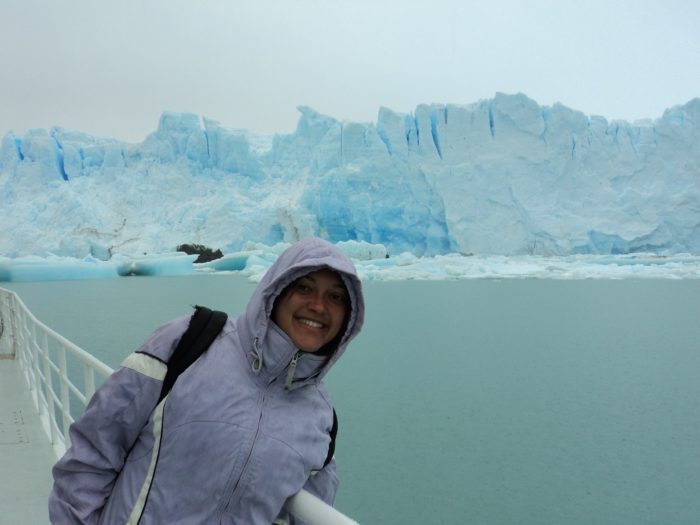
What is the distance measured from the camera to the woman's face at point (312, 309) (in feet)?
2.27

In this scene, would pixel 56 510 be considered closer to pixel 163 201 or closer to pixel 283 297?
pixel 283 297

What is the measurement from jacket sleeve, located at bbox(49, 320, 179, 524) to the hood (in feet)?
0.32

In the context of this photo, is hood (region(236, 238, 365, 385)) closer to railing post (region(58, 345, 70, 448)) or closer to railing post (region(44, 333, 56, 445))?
railing post (region(58, 345, 70, 448))

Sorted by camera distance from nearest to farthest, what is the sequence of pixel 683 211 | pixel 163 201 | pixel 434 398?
1. pixel 434 398
2. pixel 683 211
3. pixel 163 201

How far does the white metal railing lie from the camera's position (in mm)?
621

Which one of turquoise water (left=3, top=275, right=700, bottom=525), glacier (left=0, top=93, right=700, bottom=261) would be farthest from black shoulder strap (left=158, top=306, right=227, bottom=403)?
glacier (left=0, top=93, right=700, bottom=261)

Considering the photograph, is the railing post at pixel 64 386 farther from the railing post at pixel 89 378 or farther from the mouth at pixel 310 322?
the mouth at pixel 310 322

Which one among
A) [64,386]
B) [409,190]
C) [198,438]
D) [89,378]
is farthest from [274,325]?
[409,190]

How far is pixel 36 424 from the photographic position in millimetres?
1976

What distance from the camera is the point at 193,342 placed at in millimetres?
665

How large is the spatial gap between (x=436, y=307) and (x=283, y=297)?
752 cm

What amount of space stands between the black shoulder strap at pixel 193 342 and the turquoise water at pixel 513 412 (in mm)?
1751

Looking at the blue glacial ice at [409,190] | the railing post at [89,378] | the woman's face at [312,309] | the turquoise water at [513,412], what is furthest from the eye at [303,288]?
the blue glacial ice at [409,190]

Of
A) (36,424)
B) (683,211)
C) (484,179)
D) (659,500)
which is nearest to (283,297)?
(36,424)
